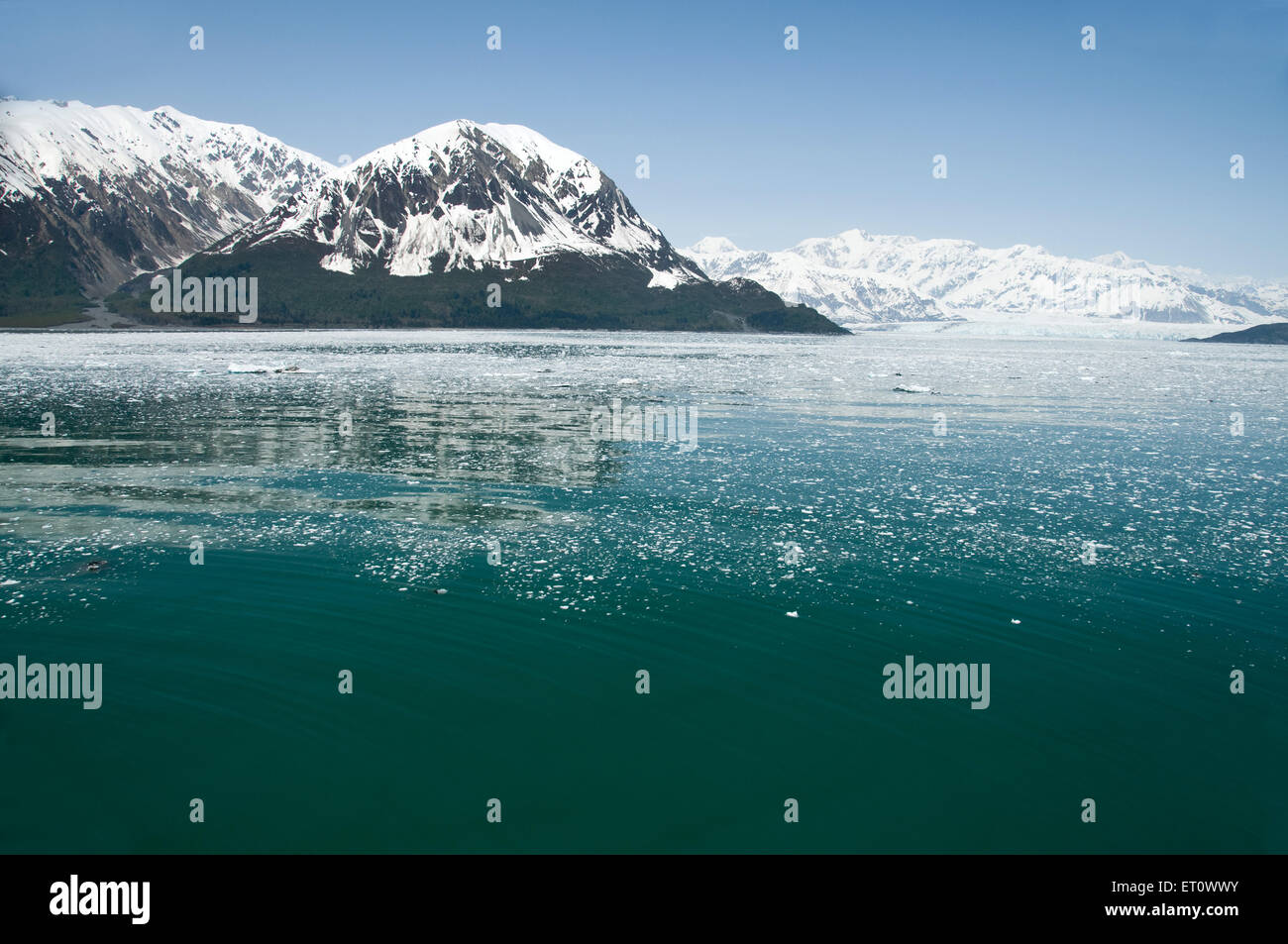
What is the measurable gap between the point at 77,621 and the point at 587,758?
41.5ft

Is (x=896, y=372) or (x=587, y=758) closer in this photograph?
(x=587, y=758)

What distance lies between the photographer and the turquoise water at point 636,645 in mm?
12234

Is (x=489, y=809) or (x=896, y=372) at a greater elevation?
(x=896, y=372)

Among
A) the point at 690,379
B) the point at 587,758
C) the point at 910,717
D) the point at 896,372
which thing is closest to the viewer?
the point at 587,758

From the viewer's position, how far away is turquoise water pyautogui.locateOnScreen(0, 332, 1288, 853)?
12.2 m

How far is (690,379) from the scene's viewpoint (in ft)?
279

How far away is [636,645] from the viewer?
17.6 metres

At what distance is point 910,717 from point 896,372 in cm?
9279
